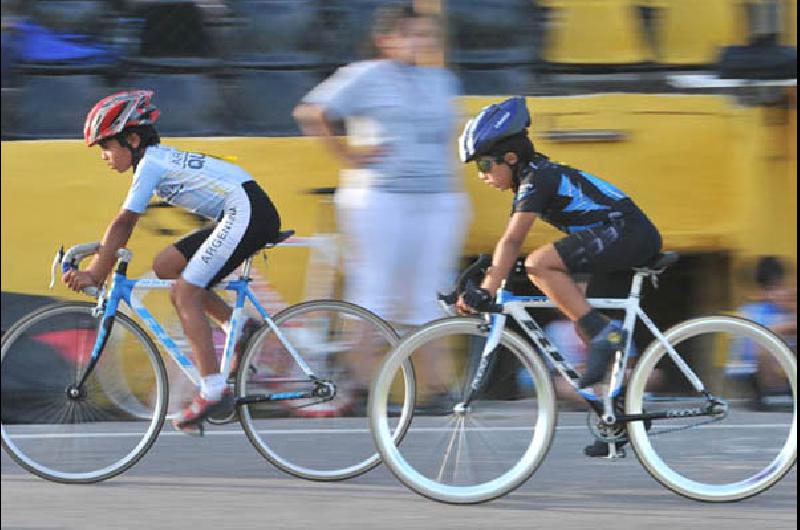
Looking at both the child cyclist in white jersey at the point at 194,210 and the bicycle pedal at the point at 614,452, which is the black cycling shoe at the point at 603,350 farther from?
the child cyclist in white jersey at the point at 194,210

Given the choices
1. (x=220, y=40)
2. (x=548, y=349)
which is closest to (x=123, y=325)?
(x=548, y=349)

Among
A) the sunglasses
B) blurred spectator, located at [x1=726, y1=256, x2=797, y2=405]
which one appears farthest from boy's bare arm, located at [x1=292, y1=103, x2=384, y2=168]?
blurred spectator, located at [x1=726, y1=256, x2=797, y2=405]

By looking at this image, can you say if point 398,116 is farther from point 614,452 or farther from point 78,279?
point 614,452

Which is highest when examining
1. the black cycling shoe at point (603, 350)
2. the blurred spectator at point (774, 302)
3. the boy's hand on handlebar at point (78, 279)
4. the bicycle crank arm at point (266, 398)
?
the boy's hand on handlebar at point (78, 279)

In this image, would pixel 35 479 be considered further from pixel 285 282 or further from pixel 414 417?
pixel 285 282

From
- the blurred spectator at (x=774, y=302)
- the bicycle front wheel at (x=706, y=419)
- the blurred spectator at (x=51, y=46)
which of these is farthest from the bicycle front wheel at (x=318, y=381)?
the blurred spectator at (x=51, y=46)

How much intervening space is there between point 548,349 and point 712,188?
290 centimetres

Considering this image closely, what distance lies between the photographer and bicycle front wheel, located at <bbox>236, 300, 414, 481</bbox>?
7.08m

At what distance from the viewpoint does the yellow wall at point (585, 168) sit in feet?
29.6

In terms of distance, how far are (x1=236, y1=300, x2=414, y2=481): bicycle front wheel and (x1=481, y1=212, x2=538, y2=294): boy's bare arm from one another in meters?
0.72

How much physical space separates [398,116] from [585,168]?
1.49m

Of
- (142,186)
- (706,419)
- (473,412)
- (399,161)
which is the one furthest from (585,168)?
(142,186)

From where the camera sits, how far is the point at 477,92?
366 inches

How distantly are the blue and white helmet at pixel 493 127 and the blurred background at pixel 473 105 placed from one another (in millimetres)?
2131
